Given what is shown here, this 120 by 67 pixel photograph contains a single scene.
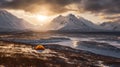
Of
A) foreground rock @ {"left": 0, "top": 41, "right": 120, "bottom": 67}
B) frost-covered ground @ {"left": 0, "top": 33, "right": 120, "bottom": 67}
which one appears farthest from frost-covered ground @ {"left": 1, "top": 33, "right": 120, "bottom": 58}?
foreground rock @ {"left": 0, "top": 41, "right": 120, "bottom": 67}

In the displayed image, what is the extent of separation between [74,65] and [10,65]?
11.3m

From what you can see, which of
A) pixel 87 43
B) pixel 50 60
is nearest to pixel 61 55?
pixel 50 60

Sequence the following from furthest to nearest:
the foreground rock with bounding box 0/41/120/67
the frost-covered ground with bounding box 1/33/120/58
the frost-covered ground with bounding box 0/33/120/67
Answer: the frost-covered ground with bounding box 1/33/120/58 → the frost-covered ground with bounding box 0/33/120/67 → the foreground rock with bounding box 0/41/120/67

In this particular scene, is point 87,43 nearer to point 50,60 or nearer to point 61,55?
point 61,55

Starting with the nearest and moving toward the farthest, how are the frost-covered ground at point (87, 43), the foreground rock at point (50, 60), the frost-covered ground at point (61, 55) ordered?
the foreground rock at point (50, 60) < the frost-covered ground at point (61, 55) < the frost-covered ground at point (87, 43)

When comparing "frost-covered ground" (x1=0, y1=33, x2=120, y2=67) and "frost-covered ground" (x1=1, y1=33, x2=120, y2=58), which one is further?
"frost-covered ground" (x1=1, y1=33, x2=120, y2=58)

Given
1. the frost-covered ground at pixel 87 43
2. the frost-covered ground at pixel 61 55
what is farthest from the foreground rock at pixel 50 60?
the frost-covered ground at pixel 87 43

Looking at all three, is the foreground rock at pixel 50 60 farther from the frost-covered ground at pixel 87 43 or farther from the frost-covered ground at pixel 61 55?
the frost-covered ground at pixel 87 43

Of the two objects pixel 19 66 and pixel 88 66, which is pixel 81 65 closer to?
pixel 88 66

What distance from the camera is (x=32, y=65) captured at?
40.4 m

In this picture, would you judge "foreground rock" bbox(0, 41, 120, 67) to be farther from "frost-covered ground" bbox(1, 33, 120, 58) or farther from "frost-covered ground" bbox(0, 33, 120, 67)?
"frost-covered ground" bbox(1, 33, 120, 58)

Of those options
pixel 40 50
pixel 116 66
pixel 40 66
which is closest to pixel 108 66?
pixel 116 66

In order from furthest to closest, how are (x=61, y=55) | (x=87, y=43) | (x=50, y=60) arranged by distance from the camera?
(x=87, y=43), (x=61, y=55), (x=50, y=60)

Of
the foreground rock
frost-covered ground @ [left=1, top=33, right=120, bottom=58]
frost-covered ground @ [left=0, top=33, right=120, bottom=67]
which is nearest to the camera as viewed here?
the foreground rock
